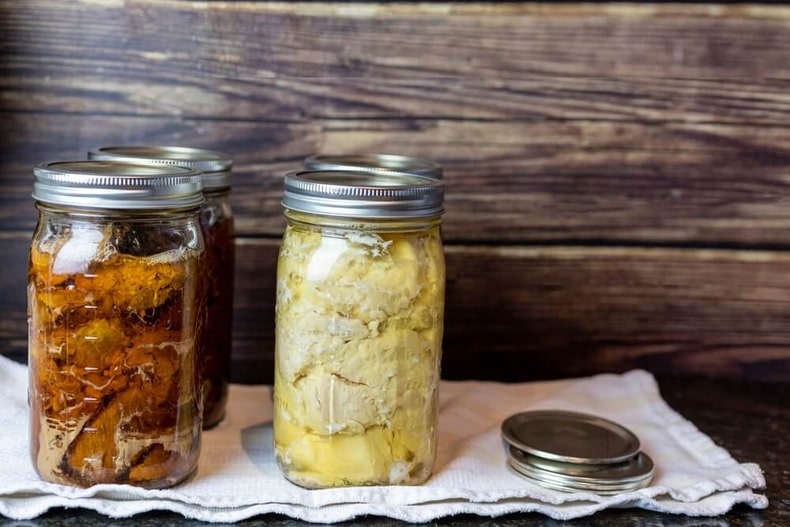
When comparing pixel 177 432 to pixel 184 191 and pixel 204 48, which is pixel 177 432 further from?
pixel 204 48

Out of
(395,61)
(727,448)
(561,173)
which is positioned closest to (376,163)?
(395,61)

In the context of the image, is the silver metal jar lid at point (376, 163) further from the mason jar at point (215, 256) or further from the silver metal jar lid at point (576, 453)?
the silver metal jar lid at point (576, 453)

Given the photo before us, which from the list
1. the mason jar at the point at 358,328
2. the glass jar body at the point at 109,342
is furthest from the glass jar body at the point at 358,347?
the glass jar body at the point at 109,342

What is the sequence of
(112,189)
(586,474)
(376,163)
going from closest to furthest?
(112,189) < (586,474) < (376,163)

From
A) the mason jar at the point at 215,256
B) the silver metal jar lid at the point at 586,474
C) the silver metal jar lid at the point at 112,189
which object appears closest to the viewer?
the silver metal jar lid at the point at 112,189

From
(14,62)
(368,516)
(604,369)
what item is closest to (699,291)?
(604,369)

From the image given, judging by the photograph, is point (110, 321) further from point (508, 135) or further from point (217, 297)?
point (508, 135)
